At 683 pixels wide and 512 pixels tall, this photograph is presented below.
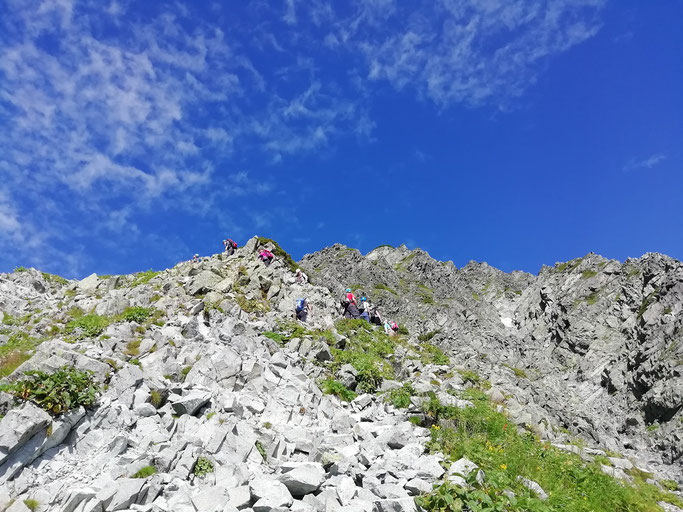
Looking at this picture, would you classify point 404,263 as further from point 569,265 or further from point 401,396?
point 401,396

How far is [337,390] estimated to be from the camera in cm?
1603

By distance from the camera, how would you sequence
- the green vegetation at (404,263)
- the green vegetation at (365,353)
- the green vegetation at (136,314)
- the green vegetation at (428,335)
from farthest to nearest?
the green vegetation at (404,263) < the green vegetation at (428,335) < the green vegetation at (136,314) < the green vegetation at (365,353)

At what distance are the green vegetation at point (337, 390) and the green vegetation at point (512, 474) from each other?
3.30 m

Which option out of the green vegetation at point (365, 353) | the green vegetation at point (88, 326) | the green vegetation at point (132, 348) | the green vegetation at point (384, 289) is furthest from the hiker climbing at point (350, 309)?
the green vegetation at point (384, 289)

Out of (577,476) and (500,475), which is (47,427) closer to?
(500,475)

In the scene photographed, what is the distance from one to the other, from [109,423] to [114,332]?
6.96 meters

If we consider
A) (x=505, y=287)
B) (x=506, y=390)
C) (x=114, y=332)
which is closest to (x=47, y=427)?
(x=114, y=332)

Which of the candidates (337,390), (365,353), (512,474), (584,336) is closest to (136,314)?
(337,390)

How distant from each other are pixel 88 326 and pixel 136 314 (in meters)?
1.99

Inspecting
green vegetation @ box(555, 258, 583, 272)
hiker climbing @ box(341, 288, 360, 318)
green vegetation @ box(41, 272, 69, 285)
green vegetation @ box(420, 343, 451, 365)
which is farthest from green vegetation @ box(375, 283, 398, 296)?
green vegetation @ box(41, 272, 69, 285)

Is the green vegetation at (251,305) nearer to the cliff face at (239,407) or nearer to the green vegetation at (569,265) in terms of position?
the cliff face at (239,407)

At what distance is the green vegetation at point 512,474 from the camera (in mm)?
8195

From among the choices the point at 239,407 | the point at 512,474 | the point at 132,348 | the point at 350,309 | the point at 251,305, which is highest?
the point at 350,309

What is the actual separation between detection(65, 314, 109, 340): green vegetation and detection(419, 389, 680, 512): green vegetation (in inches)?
530
